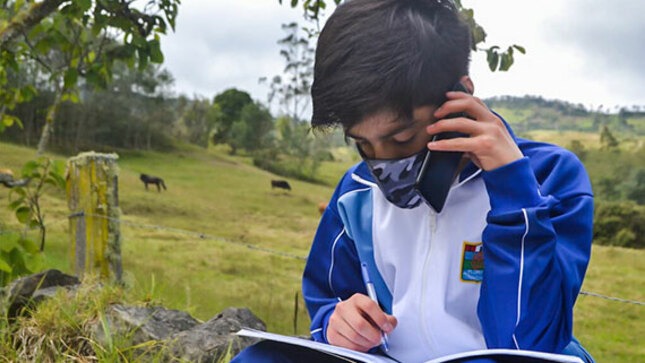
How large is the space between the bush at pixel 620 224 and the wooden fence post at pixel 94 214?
861cm

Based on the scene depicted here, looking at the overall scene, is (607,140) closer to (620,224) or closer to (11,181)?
(620,224)

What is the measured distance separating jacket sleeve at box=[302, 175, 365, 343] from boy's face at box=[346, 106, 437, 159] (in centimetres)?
31

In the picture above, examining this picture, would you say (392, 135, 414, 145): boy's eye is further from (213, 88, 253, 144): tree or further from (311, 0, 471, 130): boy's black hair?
(213, 88, 253, 144): tree

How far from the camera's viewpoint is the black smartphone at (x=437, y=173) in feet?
3.56

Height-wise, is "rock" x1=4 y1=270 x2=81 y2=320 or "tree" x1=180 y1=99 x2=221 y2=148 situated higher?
"tree" x1=180 y1=99 x2=221 y2=148

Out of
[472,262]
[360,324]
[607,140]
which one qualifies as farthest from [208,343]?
[607,140]

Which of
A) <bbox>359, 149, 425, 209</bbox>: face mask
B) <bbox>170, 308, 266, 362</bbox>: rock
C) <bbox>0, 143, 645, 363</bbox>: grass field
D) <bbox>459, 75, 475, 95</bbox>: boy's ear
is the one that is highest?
<bbox>459, 75, 475, 95</bbox>: boy's ear

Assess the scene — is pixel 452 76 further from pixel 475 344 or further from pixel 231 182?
pixel 231 182

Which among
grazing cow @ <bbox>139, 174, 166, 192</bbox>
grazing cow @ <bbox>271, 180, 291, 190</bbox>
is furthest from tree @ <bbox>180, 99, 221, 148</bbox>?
grazing cow @ <bbox>139, 174, 166, 192</bbox>

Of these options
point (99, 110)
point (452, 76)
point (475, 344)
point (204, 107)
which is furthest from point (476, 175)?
point (204, 107)

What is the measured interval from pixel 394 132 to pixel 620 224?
35.6ft

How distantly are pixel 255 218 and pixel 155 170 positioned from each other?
3.06 meters

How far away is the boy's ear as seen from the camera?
112cm

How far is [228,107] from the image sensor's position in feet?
68.1
